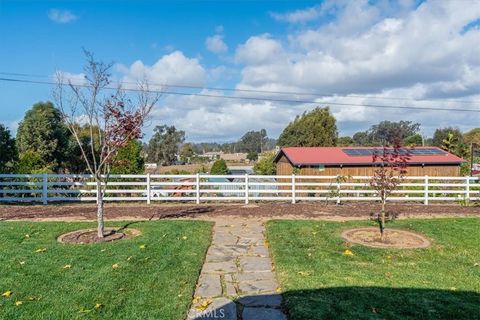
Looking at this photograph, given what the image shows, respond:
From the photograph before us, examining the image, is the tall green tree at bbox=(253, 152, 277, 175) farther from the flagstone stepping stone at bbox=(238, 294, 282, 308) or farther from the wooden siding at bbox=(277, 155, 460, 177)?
the flagstone stepping stone at bbox=(238, 294, 282, 308)

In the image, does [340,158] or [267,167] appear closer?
[340,158]

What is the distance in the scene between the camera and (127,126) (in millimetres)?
7875

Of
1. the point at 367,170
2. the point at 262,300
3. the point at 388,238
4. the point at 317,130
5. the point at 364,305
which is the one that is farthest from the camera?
the point at 317,130

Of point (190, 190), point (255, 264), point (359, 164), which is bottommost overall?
point (255, 264)

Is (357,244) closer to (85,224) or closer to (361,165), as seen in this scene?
(85,224)

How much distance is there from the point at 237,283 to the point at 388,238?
13.5 ft

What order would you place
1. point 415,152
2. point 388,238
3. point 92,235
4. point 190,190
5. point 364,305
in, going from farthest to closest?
1. point 415,152
2. point 190,190
3. point 92,235
4. point 388,238
5. point 364,305

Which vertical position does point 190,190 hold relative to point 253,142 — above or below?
below

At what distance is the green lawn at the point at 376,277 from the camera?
4219 millimetres

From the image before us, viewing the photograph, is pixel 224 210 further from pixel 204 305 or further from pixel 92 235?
pixel 204 305

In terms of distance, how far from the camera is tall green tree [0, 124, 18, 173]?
2003cm

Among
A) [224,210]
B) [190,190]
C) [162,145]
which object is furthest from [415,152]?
[162,145]

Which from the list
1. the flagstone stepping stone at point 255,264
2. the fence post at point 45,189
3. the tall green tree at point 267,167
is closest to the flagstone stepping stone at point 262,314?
the flagstone stepping stone at point 255,264

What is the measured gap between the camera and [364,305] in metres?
4.33
